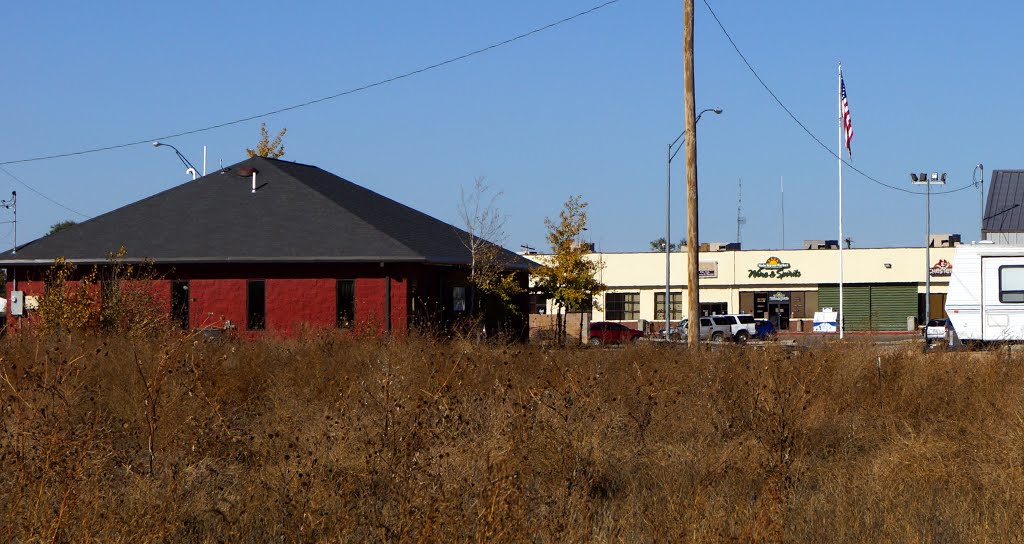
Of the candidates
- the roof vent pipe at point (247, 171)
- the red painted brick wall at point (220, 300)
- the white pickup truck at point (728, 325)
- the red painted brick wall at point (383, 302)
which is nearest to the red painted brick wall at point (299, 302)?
the red painted brick wall at point (220, 300)

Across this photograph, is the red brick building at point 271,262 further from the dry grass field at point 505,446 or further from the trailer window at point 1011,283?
the trailer window at point 1011,283

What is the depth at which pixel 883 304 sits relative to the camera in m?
64.4

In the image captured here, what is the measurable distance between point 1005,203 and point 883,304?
915 centimetres

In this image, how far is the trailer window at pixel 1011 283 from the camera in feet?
93.0

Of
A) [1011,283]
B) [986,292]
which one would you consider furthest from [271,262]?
[1011,283]

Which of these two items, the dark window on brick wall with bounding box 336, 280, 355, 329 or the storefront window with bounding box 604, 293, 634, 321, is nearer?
the dark window on brick wall with bounding box 336, 280, 355, 329

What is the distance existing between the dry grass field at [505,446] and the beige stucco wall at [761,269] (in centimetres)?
4824

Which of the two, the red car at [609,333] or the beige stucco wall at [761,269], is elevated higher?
the beige stucco wall at [761,269]

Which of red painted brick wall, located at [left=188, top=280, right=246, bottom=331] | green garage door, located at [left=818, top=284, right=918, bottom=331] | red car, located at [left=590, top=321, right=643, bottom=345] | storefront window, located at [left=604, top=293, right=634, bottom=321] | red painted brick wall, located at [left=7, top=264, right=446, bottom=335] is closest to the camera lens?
red painted brick wall, located at [left=7, top=264, right=446, bottom=335]

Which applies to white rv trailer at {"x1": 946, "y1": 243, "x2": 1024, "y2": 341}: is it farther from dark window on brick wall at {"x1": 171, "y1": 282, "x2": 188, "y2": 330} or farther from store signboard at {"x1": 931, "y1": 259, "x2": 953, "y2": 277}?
store signboard at {"x1": 931, "y1": 259, "x2": 953, "y2": 277}

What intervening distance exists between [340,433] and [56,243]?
86.5 feet

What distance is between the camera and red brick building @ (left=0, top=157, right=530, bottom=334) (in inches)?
1281

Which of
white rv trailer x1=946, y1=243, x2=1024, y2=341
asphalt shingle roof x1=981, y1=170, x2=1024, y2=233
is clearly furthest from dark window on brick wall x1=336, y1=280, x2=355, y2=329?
asphalt shingle roof x1=981, y1=170, x2=1024, y2=233

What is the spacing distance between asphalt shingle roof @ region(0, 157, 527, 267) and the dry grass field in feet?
48.5
